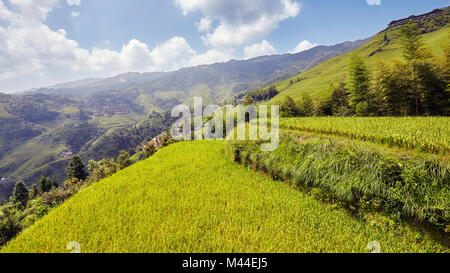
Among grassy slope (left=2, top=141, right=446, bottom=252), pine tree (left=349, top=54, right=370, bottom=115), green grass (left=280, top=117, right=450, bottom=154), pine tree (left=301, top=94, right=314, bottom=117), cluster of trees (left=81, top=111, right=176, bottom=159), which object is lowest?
cluster of trees (left=81, top=111, right=176, bottom=159)

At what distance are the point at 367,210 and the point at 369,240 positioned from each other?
3.59 ft

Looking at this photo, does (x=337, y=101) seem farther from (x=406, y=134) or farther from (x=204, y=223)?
(x=204, y=223)

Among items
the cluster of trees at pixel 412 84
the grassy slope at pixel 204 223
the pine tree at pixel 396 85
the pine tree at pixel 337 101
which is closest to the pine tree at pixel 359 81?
the cluster of trees at pixel 412 84

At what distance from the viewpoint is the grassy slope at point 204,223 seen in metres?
4.47

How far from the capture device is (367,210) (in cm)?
536

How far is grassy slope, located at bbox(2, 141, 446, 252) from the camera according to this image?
4473mm

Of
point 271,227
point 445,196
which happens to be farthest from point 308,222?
point 445,196

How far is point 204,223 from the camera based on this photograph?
5.28m

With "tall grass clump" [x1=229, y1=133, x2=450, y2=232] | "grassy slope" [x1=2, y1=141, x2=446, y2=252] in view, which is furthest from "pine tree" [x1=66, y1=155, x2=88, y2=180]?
"tall grass clump" [x1=229, y1=133, x2=450, y2=232]

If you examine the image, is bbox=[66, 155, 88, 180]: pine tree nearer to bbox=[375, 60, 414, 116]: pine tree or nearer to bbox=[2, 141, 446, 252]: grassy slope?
bbox=[2, 141, 446, 252]: grassy slope

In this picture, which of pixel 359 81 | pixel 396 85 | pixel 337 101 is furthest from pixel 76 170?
pixel 396 85

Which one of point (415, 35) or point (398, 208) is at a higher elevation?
point (415, 35)
